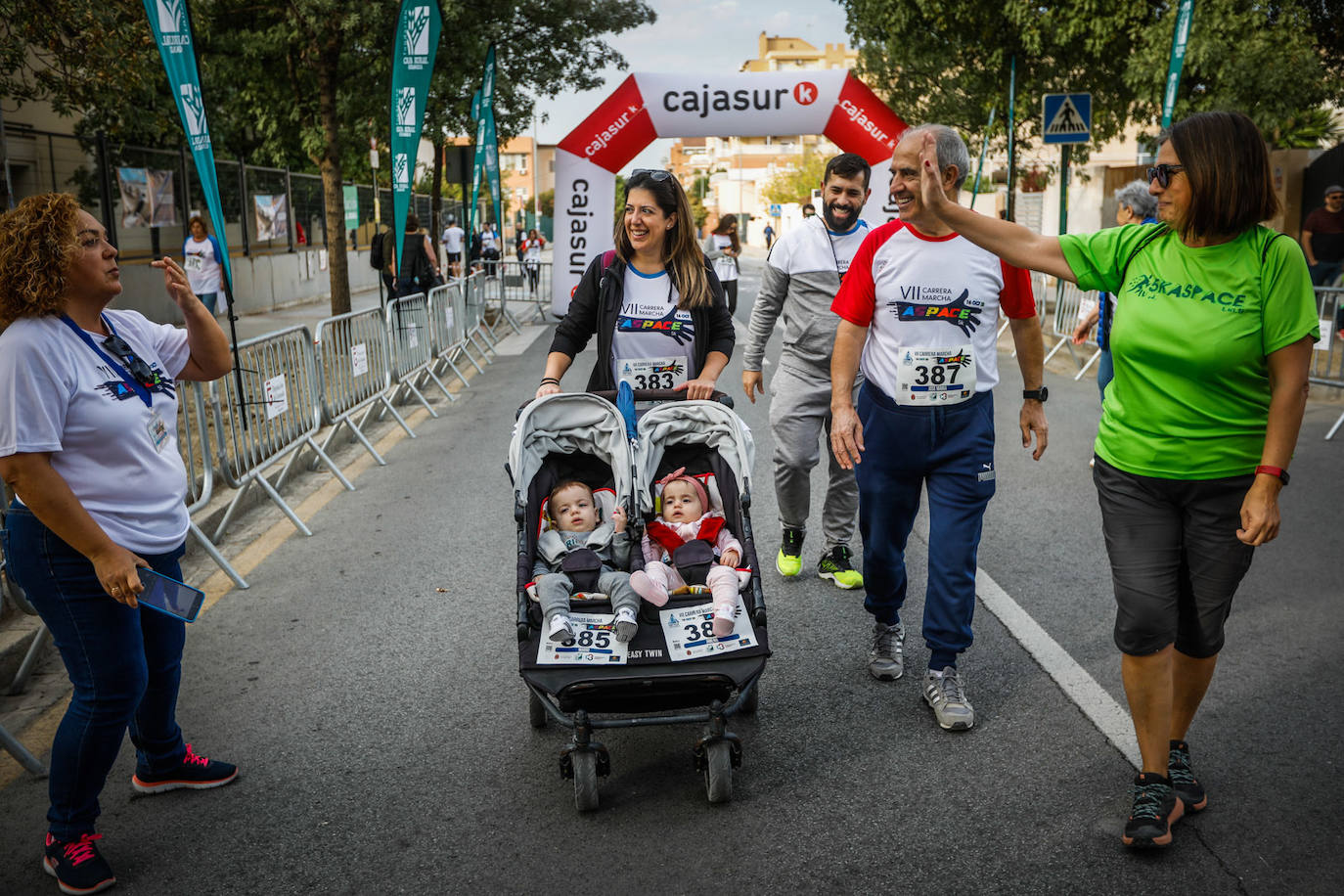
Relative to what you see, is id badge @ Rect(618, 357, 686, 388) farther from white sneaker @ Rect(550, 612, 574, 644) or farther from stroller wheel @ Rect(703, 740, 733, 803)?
stroller wheel @ Rect(703, 740, 733, 803)

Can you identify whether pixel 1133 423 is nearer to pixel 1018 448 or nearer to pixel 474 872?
pixel 474 872

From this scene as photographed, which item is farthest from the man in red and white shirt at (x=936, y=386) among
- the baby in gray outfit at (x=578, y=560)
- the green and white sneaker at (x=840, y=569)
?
the green and white sneaker at (x=840, y=569)

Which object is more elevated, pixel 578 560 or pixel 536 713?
pixel 578 560

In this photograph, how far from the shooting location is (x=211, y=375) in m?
3.73

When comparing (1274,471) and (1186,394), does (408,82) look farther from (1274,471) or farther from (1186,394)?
(1274,471)

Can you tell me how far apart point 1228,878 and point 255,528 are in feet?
19.2

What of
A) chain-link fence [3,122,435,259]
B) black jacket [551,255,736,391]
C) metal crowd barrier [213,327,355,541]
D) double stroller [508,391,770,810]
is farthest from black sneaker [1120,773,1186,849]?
chain-link fence [3,122,435,259]

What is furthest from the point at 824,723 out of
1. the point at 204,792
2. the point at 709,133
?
the point at 709,133

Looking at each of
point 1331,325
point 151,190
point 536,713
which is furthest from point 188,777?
point 151,190

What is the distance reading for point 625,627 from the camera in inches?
140

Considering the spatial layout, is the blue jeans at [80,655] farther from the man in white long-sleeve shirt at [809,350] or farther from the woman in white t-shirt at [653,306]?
the man in white long-sleeve shirt at [809,350]

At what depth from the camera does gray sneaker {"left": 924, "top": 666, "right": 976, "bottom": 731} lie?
4.08m

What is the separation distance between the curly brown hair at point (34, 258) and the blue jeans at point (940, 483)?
2740 mm

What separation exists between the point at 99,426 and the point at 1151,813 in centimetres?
319
